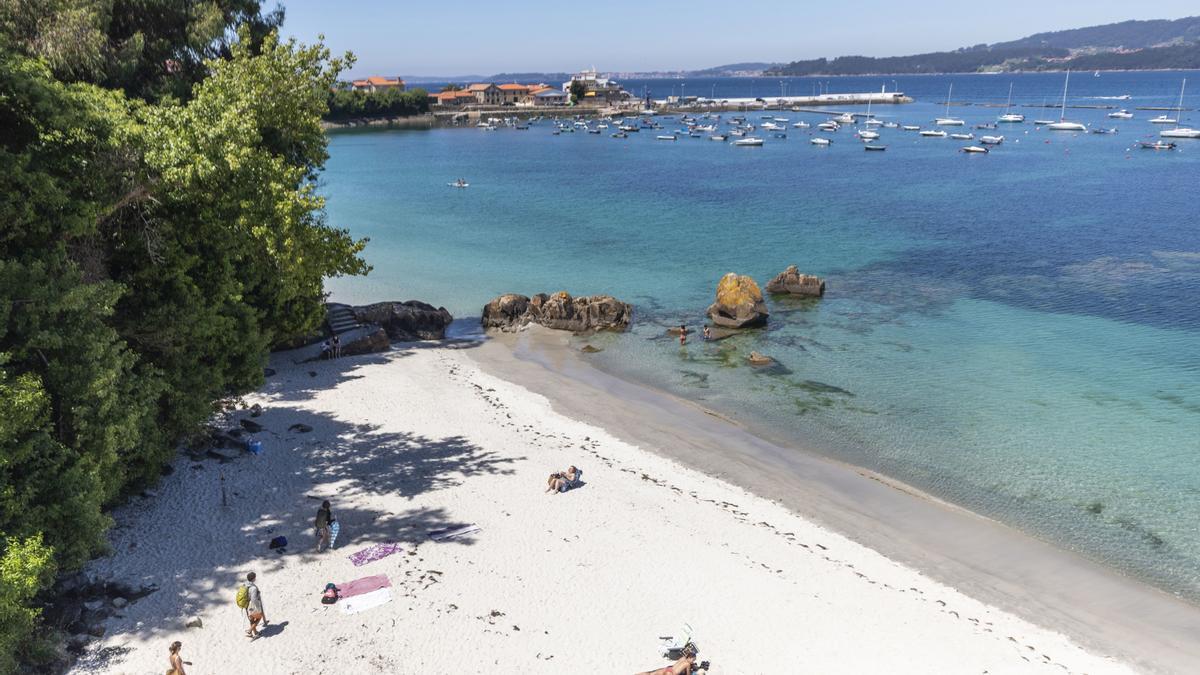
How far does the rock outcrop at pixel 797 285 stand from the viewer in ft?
146

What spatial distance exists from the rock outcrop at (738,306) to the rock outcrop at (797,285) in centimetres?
563

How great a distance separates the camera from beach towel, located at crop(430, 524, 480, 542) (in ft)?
62.5

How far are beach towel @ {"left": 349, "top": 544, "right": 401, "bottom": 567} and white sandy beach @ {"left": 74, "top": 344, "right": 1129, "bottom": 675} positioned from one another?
0.76 ft

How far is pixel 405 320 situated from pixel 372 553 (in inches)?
858

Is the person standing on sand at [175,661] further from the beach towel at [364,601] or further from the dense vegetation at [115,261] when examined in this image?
the beach towel at [364,601]

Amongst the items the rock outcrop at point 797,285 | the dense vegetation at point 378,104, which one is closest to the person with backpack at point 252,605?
the rock outcrop at point 797,285

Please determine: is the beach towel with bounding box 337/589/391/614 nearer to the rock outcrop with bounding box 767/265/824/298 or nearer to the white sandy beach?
the white sandy beach

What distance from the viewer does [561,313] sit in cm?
4044

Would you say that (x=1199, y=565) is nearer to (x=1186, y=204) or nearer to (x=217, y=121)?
(x=217, y=121)

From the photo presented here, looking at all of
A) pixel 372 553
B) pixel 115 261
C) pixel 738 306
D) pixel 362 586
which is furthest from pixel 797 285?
pixel 115 261

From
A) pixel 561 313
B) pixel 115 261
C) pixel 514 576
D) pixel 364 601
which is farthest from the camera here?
pixel 561 313

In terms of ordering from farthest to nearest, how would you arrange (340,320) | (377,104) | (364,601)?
1. (377,104)
2. (340,320)
3. (364,601)

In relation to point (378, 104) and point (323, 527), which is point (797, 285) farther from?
point (378, 104)

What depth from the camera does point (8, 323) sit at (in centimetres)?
1404
